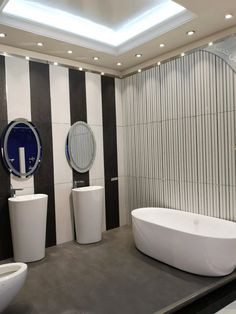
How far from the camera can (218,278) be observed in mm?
2480

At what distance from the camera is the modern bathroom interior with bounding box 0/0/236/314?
2420 millimetres

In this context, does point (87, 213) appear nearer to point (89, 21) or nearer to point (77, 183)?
point (77, 183)

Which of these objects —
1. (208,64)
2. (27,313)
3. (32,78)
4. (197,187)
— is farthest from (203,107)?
(27,313)

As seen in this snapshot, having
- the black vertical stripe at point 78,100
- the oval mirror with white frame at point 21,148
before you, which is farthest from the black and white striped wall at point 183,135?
the oval mirror with white frame at point 21,148

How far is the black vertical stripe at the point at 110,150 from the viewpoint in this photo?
165 inches

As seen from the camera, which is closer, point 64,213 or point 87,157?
point 64,213

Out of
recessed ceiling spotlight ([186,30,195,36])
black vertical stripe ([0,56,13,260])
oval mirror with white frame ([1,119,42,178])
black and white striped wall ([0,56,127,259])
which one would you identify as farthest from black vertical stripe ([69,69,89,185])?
recessed ceiling spotlight ([186,30,195,36])

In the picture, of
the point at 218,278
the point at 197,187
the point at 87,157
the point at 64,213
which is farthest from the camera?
the point at 87,157

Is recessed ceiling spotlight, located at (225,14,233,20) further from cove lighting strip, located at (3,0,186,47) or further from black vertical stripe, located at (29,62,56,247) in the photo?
black vertical stripe, located at (29,62,56,247)

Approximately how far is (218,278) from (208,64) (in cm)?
244

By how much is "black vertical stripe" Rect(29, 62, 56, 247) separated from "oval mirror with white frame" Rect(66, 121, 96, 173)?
0.31 m

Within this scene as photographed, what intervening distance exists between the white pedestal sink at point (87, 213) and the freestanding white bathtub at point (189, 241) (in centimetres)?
63

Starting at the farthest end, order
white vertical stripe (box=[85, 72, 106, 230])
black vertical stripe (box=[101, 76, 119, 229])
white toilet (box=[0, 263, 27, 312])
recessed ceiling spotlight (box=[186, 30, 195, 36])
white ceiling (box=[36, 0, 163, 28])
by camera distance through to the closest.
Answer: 1. black vertical stripe (box=[101, 76, 119, 229])
2. white vertical stripe (box=[85, 72, 106, 230])
3. recessed ceiling spotlight (box=[186, 30, 195, 36])
4. white ceiling (box=[36, 0, 163, 28])
5. white toilet (box=[0, 263, 27, 312])

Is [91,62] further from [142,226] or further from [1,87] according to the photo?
[142,226]
